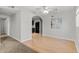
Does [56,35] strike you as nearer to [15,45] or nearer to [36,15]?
[36,15]

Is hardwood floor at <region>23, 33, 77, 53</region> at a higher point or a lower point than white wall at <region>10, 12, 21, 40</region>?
lower

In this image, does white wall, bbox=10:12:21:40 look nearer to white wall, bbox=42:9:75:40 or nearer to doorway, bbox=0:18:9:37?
doorway, bbox=0:18:9:37

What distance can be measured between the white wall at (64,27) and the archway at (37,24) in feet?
0.33

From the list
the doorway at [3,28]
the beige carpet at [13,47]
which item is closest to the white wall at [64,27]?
the beige carpet at [13,47]

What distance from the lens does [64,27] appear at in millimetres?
2012

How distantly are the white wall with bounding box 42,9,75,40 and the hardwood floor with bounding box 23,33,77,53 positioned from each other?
12cm

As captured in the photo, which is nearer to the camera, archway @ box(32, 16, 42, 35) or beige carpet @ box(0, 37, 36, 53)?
beige carpet @ box(0, 37, 36, 53)

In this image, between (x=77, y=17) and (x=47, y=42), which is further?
(x=47, y=42)

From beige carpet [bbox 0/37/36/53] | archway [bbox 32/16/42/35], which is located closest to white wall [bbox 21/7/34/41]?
archway [bbox 32/16/42/35]

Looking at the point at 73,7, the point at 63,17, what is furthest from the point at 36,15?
the point at 73,7

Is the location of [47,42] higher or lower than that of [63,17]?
lower

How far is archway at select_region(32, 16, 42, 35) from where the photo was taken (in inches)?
81.4
